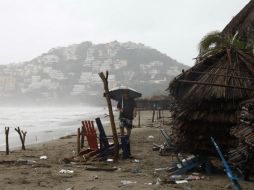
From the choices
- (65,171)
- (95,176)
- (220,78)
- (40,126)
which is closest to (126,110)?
(65,171)

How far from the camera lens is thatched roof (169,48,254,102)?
972 cm

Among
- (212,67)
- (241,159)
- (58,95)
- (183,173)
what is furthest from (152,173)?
(58,95)

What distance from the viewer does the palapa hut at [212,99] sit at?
9766 millimetres

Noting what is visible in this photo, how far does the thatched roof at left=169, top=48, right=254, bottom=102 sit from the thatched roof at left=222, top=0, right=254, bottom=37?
5.88 m

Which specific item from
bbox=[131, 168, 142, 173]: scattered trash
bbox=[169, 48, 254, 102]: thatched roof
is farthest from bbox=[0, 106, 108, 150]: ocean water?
bbox=[169, 48, 254, 102]: thatched roof

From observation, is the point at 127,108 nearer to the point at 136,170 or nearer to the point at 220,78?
the point at 136,170

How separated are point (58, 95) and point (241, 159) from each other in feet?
620

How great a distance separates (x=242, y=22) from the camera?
16.6 meters

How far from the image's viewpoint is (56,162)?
494 inches

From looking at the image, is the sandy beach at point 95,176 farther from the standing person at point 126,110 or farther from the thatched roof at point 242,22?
the thatched roof at point 242,22

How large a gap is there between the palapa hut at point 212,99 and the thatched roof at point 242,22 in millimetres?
5620

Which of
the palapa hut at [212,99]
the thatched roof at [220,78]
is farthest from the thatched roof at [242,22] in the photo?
the thatched roof at [220,78]

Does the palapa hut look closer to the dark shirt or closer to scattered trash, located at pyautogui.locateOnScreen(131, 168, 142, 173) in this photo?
scattered trash, located at pyautogui.locateOnScreen(131, 168, 142, 173)

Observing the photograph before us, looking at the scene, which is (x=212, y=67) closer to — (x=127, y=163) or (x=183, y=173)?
(x=183, y=173)
